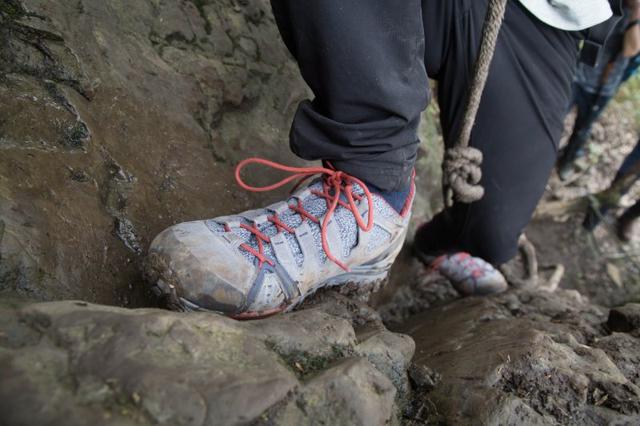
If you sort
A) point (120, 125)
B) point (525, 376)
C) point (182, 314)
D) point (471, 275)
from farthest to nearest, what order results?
point (471, 275) → point (120, 125) → point (525, 376) → point (182, 314)

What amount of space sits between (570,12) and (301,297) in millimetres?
1204

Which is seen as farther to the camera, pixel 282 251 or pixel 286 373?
pixel 282 251

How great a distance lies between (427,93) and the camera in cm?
135

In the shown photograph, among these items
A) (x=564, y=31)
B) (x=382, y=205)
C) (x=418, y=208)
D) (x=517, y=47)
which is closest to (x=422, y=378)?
(x=382, y=205)

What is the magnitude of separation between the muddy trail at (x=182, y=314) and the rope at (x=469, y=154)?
0.44 m

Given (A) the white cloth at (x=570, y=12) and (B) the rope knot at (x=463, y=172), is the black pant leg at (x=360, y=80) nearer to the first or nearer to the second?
(B) the rope knot at (x=463, y=172)

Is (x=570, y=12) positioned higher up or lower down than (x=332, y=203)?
higher up

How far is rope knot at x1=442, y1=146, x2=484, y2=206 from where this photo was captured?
1641 mm

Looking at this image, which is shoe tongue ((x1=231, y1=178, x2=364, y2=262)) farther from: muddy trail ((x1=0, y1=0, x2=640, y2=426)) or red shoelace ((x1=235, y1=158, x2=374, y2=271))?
muddy trail ((x1=0, y1=0, x2=640, y2=426))

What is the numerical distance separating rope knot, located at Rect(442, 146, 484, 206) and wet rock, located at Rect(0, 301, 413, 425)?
86 cm

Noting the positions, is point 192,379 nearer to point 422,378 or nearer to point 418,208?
point 422,378

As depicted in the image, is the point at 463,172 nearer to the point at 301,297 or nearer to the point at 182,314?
the point at 301,297

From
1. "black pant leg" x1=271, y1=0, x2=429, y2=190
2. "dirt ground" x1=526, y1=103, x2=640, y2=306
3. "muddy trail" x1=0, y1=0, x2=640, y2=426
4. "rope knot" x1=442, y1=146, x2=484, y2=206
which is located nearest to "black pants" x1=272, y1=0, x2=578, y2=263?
"black pant leg" x1=271, y1=0, x2=429, y2=190

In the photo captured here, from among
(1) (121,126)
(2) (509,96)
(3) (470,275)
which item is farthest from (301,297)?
(3) (470,275)
